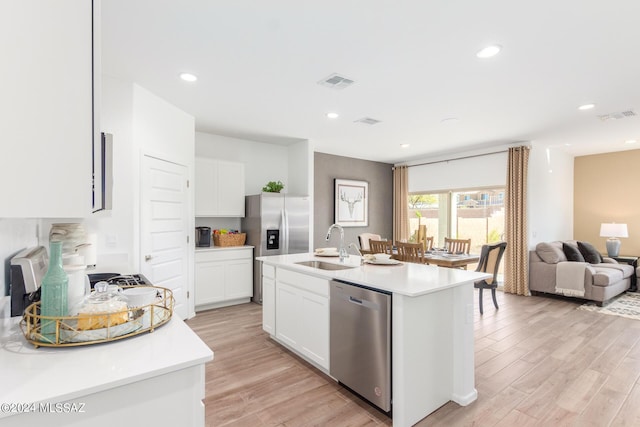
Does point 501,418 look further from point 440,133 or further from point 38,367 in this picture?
point 440,133

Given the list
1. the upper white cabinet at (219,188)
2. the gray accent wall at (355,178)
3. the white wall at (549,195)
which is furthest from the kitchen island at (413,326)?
the white wall at (549,195)

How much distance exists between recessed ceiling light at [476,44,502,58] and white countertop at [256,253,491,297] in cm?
173

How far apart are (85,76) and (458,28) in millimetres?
2271

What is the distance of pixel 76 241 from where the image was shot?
2.14m

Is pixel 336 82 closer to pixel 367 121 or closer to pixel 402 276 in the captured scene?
pixel 367 121

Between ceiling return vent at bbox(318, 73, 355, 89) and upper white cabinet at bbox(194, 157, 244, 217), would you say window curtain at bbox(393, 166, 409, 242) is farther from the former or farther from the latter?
ceiling return vent at bbox(318, 73, 355, 89)

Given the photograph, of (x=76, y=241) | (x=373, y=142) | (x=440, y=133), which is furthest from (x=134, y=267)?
(x=440, y=133)

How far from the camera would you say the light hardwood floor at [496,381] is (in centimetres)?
216

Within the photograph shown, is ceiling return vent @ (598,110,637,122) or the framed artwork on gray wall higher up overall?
ceiling return vent @ (598,110,637,122)

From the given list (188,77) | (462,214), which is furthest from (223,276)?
(462,214)

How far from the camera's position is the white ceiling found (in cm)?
204

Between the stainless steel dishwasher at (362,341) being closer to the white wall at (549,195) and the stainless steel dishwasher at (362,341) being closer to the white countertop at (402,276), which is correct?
the white countertop at (402,276)

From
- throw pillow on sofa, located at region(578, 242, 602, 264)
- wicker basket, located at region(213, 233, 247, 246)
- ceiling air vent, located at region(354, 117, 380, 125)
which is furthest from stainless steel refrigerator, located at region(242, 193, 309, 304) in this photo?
throw pillow on sofa, located at region(578, 242, 602, 264)

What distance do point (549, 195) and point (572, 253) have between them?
116cm
